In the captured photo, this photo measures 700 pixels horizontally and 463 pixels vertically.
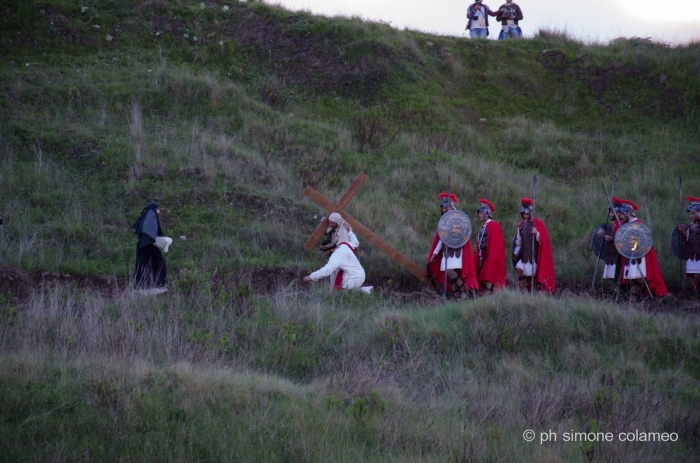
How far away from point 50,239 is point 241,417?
694 centimetres

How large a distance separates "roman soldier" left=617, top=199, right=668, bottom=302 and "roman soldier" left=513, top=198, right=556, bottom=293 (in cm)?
125

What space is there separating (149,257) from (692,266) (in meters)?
9.09

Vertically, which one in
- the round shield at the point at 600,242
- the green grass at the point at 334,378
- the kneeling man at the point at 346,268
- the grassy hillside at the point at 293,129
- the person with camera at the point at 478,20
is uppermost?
the person with camera at the point at 478,20

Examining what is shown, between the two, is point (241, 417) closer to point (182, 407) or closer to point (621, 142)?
point (182, 407)

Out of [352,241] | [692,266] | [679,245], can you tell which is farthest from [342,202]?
[692,266]

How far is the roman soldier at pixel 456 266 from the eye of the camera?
12.4 m

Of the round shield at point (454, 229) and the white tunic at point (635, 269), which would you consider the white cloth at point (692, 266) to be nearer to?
the white tunic at point (635, 269)

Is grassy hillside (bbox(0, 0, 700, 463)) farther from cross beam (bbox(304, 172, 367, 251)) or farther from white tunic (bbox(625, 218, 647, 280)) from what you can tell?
white tunic (bbox(625, 218, 647, 280))

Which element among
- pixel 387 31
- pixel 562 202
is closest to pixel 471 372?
pixel 562 202

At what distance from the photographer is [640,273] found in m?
12.4

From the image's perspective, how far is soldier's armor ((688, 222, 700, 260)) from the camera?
1263 cm

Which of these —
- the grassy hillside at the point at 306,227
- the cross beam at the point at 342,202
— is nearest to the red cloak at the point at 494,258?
the grassy hillside at the point at 306,227

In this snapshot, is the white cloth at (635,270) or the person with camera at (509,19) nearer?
the white cloth at (635,270)

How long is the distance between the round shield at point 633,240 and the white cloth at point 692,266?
49.8 inches
